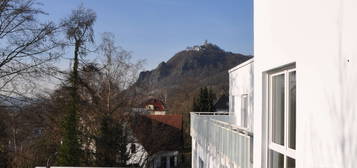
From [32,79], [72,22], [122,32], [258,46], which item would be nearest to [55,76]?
[32,79]

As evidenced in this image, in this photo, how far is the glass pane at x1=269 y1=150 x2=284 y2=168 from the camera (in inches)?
131

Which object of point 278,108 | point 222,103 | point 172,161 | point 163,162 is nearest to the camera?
point 278,108

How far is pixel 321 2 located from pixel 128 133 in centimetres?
1877

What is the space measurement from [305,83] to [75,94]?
15.1m

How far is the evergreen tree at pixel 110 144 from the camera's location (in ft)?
58.6

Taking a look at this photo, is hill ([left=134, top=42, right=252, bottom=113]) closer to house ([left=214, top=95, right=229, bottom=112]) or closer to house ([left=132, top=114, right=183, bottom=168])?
house ([left=214, top=95, right=229, bottom=112])

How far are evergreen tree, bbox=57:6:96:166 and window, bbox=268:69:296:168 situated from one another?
12236 mm

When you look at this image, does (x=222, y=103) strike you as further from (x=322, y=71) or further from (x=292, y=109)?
(x=322, y=71)

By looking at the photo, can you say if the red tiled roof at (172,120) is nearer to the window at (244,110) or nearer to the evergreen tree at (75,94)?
the evergreen tree at (75,94)

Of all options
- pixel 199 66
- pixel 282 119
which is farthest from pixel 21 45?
pixel 199 66

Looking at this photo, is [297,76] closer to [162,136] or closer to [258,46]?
[258,46]

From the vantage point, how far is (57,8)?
44.9ft

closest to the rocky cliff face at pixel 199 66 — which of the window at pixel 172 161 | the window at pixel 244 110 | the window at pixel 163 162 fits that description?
the window at pixel 172 161

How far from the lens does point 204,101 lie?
33.3 m
